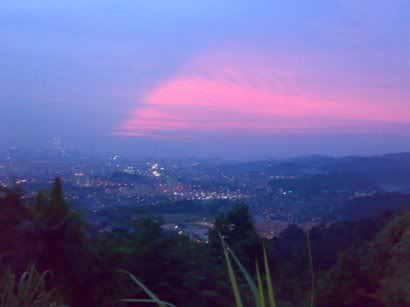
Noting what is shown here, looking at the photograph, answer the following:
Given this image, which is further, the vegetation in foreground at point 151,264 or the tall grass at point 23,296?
the vegetation in foreground at point 151,264

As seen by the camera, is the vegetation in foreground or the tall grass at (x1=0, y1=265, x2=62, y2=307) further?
the vegetation in foreground

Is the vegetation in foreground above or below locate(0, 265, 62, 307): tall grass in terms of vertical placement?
below

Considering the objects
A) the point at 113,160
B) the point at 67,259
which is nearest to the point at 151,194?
the point at 113,160

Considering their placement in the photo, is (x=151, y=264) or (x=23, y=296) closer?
(x=23, y=296)

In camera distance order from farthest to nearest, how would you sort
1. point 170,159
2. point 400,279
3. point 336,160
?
point 170,159 < point 336,160 < point 400,279

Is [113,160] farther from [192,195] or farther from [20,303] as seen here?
[20,303]

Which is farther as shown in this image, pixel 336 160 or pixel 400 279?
pixel 336 160

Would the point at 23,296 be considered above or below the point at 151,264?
above

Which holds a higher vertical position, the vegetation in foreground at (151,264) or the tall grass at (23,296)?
the tall grass at (23,296)
